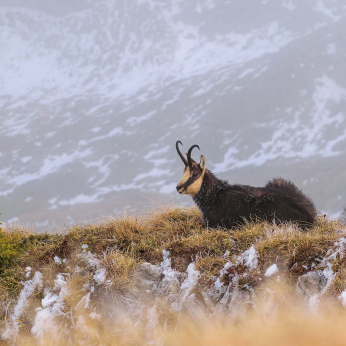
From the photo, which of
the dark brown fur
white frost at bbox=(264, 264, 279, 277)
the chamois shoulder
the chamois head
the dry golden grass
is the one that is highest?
the chamois head

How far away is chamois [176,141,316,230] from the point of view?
31.7 ft

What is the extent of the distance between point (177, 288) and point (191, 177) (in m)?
3.48

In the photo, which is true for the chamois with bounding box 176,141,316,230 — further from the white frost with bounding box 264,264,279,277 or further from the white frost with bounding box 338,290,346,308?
the white frost with bounding box 338,290,346,308

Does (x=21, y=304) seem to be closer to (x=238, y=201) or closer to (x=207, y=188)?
(x=207, y=188)

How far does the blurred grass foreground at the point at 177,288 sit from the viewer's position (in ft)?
21.3

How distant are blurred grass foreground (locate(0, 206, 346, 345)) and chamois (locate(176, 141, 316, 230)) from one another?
58 cm

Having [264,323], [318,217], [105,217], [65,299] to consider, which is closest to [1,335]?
[65,299]

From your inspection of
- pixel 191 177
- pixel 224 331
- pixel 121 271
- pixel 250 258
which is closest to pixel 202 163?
pixel 191 177

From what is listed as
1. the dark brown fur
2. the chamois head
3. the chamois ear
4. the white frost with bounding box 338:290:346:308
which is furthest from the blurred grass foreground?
the chamois ear

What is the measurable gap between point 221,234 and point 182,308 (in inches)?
79.4

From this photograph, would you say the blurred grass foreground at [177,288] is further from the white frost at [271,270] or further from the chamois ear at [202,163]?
the chamois ear at [202,163]

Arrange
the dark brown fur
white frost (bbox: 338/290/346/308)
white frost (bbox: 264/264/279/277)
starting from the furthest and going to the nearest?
the dark brown fur
white frost (bbox: 264/264/279/277)
white frost (bbox: 338/290/346/308)

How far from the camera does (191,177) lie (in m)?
10.4

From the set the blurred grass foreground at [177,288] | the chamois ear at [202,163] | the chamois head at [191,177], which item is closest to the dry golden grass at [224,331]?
the blurred grass foreground at [177,288]
